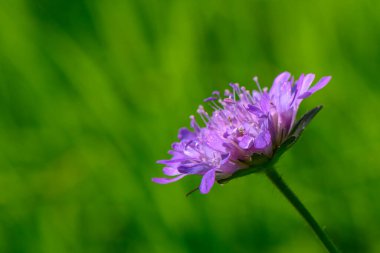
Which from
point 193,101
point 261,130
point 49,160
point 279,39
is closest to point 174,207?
point 193,101

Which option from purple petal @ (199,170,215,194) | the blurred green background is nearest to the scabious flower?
purple petal @ (199,170,215,194)

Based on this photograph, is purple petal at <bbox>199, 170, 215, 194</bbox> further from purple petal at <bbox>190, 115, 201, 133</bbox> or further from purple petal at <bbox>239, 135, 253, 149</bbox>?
purple petal at <bbox>190, 115, 201, 133</bbox>

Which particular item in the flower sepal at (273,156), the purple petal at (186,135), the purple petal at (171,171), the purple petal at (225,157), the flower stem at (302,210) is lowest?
the flower stem at (302,210)

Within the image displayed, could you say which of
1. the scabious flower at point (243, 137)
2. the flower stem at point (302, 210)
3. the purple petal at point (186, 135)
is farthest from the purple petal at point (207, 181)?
the purple petal at point (186, 135)

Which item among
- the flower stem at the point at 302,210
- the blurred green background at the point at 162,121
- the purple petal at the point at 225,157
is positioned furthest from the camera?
the blurred green background at the point at 162,121

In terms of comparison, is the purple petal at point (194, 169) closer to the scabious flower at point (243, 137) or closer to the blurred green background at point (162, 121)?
the scabious flower at point (243, 137)

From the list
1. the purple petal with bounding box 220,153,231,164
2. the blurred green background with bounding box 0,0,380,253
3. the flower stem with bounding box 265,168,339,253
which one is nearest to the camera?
the flower stem with bounding box 265,168,339,253
